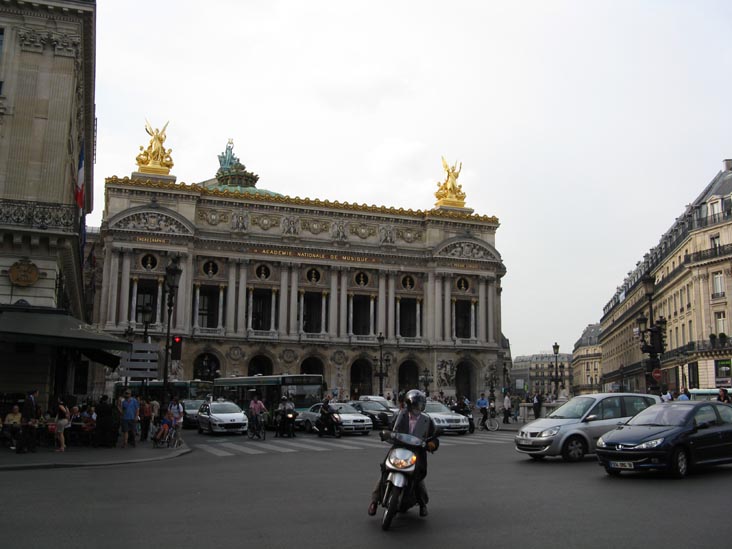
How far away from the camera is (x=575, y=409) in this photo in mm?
18703

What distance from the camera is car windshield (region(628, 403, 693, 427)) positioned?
1466 cm

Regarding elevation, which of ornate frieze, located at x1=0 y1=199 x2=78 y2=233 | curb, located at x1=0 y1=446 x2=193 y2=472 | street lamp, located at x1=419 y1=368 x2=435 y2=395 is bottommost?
curb, located at x1=0 y1=446 x2=193 y2=472

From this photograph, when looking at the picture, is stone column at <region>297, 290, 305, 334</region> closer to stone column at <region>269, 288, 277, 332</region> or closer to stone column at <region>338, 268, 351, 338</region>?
stone column at <region>269, 288, 277, 332</region>

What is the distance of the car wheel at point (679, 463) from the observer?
13.9 meters

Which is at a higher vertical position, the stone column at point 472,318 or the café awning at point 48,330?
the stone column at point 472,318

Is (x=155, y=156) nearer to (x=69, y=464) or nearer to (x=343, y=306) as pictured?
(x=343, y=306)

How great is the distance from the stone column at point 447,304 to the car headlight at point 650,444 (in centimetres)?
5749

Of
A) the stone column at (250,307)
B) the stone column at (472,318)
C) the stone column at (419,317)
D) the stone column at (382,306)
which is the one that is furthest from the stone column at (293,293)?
the stone column at (472,318)

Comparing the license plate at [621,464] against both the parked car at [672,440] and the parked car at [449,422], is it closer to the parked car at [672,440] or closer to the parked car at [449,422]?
the parked car at [672,440]

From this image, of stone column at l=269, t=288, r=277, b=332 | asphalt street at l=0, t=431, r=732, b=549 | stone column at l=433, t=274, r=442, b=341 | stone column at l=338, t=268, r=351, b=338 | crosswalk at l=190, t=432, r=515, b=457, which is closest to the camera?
asphalt street at l=0, t=431, r=732, b=549

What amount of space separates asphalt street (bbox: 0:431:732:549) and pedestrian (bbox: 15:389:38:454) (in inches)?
150

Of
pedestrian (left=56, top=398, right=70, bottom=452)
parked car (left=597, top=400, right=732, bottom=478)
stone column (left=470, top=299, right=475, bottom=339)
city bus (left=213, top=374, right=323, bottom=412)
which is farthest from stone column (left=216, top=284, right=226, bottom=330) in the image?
parked car (left=597, top=400, right=732, bottom=478)

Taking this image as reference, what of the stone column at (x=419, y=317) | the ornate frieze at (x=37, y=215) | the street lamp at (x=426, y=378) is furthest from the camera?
the stone column at (x=419, y=317)

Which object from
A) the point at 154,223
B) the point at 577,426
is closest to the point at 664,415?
the point at 577,426
